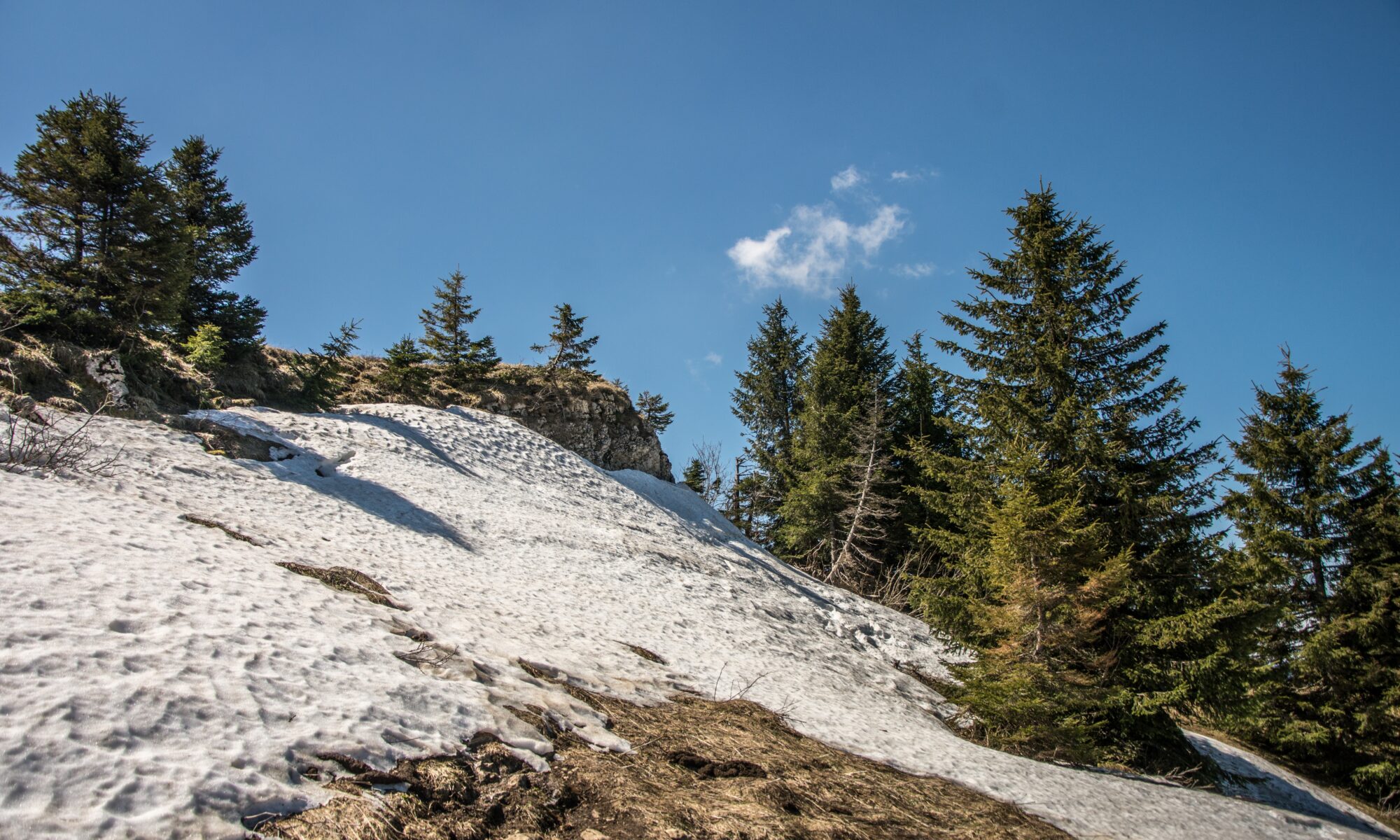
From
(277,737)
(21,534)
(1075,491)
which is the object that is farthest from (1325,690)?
(21,534)

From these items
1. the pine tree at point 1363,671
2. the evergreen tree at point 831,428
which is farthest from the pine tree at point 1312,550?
the evergreen tree at point 831,428

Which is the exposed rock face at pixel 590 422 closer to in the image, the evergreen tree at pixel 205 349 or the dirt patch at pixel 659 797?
the evergreen tree at pixel 205 349

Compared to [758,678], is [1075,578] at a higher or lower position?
higher

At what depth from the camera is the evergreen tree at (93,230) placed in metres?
14.5

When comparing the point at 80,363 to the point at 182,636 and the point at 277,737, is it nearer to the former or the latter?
the point at 182,636

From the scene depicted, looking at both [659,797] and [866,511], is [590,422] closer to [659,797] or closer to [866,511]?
[866,511]

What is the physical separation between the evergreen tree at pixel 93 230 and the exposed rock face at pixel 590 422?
14.8 m

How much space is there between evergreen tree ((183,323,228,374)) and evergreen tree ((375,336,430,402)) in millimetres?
6619

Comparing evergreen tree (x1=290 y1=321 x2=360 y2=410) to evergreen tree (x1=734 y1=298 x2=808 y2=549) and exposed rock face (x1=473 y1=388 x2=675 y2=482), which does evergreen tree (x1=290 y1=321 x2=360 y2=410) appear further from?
evergreen tree (x1=734 y1=298 x2=808 y2=549)

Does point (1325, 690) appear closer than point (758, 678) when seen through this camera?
No

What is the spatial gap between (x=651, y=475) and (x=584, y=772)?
2536 cm

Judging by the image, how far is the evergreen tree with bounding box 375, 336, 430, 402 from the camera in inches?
999

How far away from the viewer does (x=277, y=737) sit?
3.90m

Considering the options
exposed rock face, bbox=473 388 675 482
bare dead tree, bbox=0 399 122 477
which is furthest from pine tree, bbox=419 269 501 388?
bare dead tree, bbox=0 399 122 477
